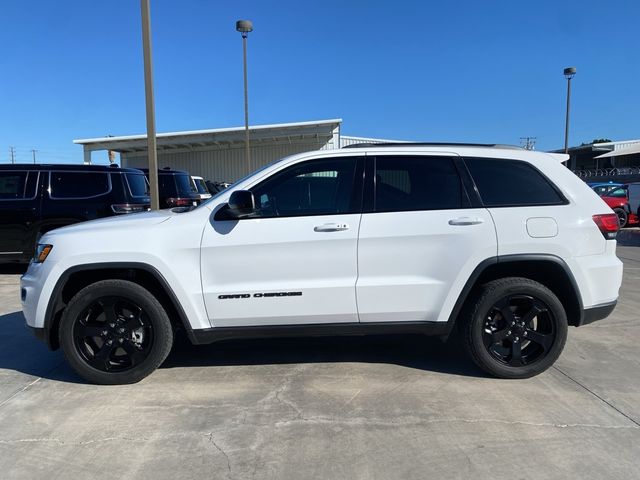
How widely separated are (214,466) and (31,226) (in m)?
7.38

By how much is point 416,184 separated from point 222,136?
30.9 meters

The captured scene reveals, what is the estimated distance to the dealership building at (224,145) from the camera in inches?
1260

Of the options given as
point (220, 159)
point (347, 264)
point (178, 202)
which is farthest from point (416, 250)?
point (220, 159)

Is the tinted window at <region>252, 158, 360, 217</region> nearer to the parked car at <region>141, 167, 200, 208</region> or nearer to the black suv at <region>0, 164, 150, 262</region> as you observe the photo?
the black suv at <region>0, 164, 150, 262</region>

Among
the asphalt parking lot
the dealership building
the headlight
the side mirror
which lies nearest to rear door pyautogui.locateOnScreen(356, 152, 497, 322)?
the asphalt parking lot

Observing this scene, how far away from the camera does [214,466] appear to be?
9.68 ft

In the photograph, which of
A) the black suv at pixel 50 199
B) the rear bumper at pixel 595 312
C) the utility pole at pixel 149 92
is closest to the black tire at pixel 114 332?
the rear bumper at pixel 595 312

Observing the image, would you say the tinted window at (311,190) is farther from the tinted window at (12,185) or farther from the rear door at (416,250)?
the tinted window at (12,185)

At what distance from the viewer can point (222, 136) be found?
3344cm

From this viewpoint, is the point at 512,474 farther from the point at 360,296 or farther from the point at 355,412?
the point at 360,296

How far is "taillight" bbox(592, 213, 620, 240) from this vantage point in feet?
13.5

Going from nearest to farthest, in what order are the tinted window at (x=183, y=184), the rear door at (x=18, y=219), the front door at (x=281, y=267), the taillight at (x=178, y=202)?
the front door at (x=281, y=267), the rear door at (x=18, y=219), the taillight at (x=178, y=202), the tinted window at (x=183, y=184)

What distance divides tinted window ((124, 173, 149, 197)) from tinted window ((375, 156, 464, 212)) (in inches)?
248

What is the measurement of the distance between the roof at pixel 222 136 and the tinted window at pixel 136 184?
22298mm
